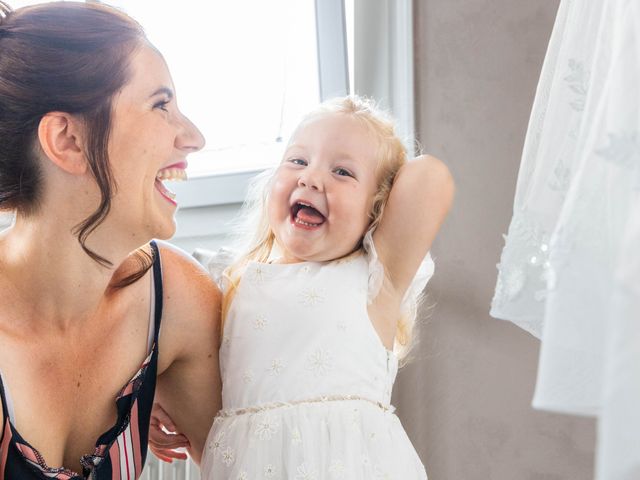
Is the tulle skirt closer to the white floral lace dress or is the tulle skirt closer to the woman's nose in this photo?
the white floral lace dress

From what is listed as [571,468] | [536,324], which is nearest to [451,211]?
[571,468]

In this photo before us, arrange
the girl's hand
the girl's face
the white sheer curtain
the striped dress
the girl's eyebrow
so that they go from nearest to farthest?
the white sheer curtain → the striped dress → the girl's eyebrow → the girl's face → the girl's hand

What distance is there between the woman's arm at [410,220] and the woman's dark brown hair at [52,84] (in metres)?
0.46

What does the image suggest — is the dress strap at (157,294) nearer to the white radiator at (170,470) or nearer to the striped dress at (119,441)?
the striped dress at (119,441)

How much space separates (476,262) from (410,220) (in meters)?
0.38

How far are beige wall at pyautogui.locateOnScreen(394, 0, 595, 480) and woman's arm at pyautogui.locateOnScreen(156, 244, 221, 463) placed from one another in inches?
19.8

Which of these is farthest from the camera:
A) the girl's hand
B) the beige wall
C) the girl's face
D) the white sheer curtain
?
the beige wall

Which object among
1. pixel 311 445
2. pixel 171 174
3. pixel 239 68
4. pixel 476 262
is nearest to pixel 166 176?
pixel 171 174

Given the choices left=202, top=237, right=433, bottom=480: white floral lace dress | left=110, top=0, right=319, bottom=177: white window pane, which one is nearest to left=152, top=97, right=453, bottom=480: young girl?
left=202, top=237, right=433, bottom=480: white floral lace dress

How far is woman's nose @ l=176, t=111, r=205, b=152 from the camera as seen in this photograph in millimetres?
1297

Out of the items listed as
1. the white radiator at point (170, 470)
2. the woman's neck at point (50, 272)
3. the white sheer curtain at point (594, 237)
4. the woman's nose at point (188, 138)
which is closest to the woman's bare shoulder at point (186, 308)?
the woman's neck at point (50, 272)

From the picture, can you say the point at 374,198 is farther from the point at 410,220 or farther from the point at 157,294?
the point at 157,294

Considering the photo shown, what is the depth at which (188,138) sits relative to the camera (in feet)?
4.26

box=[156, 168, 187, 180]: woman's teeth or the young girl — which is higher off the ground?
box=[156, 168, 187, 180]: woman's teeth
